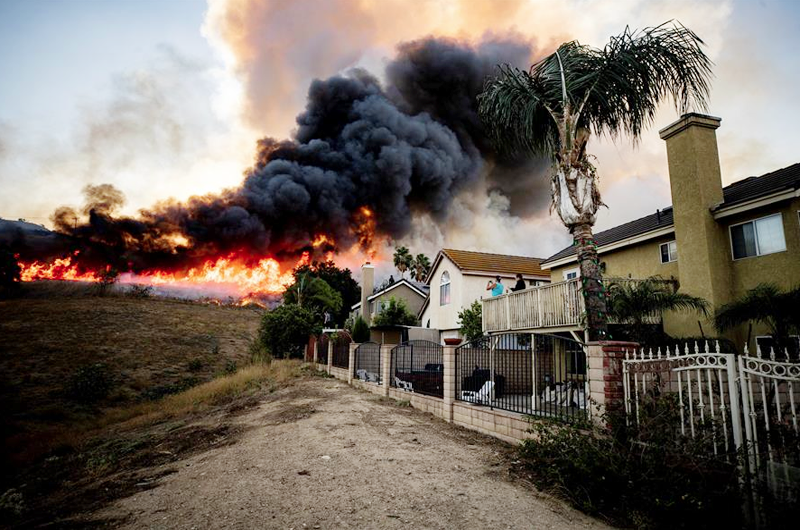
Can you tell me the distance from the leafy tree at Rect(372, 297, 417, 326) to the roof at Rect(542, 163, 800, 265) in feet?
46.8

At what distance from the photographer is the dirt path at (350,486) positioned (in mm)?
4652

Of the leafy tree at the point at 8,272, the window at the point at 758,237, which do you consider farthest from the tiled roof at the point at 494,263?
the leafy tree at the point at 8,272

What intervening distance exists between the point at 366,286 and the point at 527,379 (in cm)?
2968

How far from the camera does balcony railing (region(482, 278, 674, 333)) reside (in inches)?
558

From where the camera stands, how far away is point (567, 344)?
751 centimetres

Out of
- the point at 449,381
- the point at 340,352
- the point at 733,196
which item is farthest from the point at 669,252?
the point at 340,352

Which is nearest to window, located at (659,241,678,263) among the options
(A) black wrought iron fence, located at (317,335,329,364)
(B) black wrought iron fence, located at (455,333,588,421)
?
(B) black wrought iron fence, located at (455,333,588,421)

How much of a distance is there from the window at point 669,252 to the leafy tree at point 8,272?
61.5 m

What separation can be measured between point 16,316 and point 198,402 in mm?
31703

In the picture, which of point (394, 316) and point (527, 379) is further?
point (394, 316)

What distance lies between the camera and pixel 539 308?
52.1ft

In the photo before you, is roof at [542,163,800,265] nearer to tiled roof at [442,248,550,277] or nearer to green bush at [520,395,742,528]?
tiled roof at [442,248,550,277]

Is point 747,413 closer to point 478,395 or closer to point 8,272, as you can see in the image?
point 478,395

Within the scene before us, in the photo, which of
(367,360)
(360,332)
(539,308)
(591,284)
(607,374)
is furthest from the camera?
(360,332)
